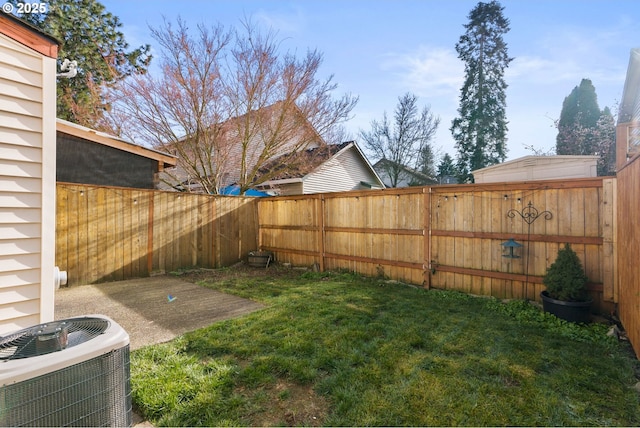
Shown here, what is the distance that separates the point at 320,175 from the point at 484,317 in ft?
29.3

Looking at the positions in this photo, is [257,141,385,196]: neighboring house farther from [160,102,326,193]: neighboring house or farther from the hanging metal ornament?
the hanging metal ornament

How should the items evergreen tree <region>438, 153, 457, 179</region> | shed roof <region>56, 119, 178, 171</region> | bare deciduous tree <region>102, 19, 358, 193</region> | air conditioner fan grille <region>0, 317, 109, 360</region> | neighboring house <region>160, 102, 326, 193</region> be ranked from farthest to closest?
evergreen tree <region>438, 153, 457, 179</region>
neighboring house <region>160, 102, 326, 193</region>
bare deciduous tree <region>102, 19, 358, 193</region>
shed roof <region>56, 119, 178, 171</region>
air conditioner fan grille <region>0, 317, 109, 360</region>

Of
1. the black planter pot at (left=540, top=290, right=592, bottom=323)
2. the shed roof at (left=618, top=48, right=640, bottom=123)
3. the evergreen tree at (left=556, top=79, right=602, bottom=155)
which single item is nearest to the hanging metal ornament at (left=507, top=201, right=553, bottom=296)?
the black planter pot at (left=540, top=290, right=592, bottom=323)

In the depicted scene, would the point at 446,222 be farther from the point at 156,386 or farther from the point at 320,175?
the point at 320,175

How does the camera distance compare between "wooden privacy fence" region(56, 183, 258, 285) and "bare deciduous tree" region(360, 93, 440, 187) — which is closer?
"wooden privacy fence" region(56, 183, 258, 285)

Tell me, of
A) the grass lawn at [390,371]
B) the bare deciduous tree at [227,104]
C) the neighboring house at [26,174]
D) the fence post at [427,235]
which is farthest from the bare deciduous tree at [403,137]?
the neighboring house at [26,174]

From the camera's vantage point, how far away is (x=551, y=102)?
1641cm

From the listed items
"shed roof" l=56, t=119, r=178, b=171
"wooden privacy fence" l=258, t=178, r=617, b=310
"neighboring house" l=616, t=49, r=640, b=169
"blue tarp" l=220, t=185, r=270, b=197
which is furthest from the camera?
"blue tarp" l=220, t=185, r=270, b=197

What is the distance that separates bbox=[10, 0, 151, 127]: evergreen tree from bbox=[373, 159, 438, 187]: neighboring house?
14.6m

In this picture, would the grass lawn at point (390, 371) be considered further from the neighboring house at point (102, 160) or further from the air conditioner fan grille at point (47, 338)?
the neighboring house at point (102, 160)

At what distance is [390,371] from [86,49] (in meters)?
15.7

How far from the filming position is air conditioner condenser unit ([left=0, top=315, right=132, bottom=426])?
1.20m

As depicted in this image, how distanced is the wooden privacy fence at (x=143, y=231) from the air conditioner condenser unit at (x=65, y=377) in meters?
5.16

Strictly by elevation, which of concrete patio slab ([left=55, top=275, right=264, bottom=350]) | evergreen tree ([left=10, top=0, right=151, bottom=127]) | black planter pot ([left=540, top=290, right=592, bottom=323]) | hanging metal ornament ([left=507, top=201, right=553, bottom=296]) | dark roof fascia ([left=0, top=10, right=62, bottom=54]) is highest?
evergreen tree ([left=10, top=0, right=151, bottom=127])
